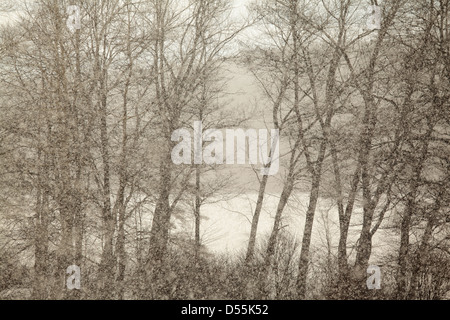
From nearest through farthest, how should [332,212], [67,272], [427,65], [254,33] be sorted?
[67,272] < [427,65] < [254,33] < [332,212]

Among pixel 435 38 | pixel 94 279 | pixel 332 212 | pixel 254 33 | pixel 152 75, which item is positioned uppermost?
pixel 254 33

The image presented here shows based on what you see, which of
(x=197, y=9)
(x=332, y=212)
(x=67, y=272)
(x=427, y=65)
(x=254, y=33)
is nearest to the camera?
(x=67, y=272)

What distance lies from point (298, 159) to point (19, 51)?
20.2 ft

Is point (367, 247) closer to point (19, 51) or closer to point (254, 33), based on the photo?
point (254, 33)

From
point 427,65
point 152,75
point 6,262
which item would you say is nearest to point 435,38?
point 427,65

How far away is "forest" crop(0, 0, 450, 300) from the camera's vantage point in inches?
299

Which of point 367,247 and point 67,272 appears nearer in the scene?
point 67,272

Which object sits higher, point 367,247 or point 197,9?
point 197,9

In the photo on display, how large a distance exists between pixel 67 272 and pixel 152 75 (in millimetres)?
4208

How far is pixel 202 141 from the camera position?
953 cm

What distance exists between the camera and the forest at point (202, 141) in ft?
24.9

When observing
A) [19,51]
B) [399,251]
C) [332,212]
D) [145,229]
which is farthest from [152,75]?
[399,251]

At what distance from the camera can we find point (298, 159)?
29.7 ft

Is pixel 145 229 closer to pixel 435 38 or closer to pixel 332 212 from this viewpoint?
pixel 332 212
